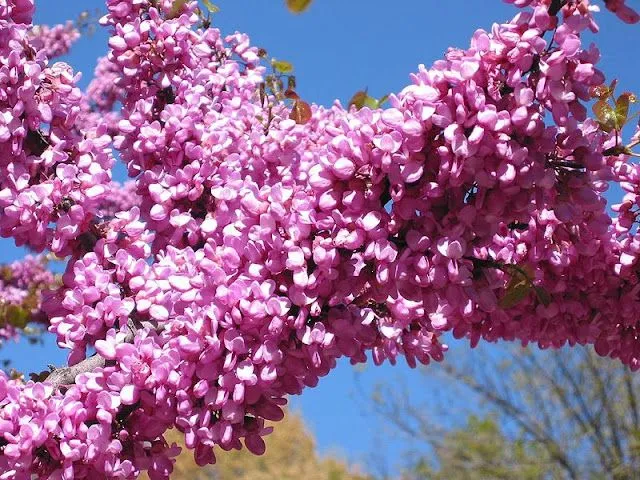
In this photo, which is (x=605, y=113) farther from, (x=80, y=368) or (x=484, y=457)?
(x=484, y=457)

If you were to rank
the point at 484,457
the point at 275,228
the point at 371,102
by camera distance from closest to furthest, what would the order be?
1. the point at 275,228
2. the point at 371,102
3. the point at 484,457

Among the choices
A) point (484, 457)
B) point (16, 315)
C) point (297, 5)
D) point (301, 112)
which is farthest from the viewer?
point (484, 457)

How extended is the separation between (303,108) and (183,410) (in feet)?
3.59

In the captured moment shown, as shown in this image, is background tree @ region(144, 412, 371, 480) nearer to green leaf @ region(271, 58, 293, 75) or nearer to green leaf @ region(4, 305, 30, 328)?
green leaf @ region(4, 305, 30, 328)

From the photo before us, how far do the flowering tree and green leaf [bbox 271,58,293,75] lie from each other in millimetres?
300

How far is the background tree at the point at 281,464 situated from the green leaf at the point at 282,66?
13.1 metres

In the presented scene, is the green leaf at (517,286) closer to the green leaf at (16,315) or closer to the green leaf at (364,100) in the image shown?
the green leaf at (364,100)

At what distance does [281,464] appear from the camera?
15.7 m

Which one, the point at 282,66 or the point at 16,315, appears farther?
the point at 16,315

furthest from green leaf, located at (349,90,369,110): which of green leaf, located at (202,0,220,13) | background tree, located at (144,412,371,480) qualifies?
background tree, located at (144,412,371,480)

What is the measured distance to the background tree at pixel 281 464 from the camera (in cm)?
1520

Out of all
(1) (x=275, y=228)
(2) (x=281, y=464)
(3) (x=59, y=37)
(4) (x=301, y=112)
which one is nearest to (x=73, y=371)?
(1) (x=275, y=228)

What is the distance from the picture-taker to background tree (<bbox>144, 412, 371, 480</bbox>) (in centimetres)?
1520

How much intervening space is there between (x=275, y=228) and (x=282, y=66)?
1.18m
